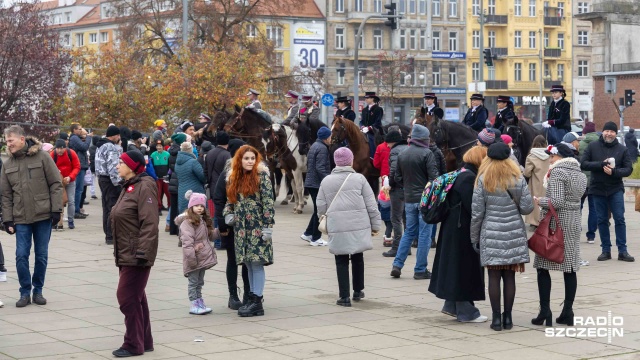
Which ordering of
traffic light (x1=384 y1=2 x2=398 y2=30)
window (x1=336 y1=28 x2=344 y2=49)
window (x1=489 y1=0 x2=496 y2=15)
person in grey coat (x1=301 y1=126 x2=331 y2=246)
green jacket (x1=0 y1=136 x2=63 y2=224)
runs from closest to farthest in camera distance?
green jacket (x1=0 y1=136 x2=63 y2=224), person in grey coat (x1=301 y1=126 x2=331 y2=246), traffic light (x1=384 y1=2 x2=398 y2=30), window (x1=336 y1=28 x2=344 y2=49), window (x1=489 y1=0 x2=496 y2=15)

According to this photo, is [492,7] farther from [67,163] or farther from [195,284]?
[195,284]

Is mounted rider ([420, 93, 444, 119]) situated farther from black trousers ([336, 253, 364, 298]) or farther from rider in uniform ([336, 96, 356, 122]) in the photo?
black trousers ([336, 253, 364, 298])

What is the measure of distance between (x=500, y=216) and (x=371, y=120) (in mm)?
12829

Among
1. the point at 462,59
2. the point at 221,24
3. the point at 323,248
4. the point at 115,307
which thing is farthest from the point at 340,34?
the point at 115,307

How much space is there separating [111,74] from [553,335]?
92.5 feet

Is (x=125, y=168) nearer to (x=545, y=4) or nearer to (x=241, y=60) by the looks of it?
(x=241, y=60)

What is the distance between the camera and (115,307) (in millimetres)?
12680

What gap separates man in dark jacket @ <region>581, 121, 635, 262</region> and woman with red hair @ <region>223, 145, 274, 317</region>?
→ 6222 millimetres

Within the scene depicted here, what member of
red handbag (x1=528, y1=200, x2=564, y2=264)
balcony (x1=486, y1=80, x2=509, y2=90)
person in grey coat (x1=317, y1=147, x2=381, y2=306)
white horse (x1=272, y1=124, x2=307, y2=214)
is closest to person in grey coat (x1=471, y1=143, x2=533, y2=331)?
red handbag (x1=528, y1=200, x2=564, y2=264)

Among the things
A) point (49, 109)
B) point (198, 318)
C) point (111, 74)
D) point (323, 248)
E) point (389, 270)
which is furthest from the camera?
point (49, 109)

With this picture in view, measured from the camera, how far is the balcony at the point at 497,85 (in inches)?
3814

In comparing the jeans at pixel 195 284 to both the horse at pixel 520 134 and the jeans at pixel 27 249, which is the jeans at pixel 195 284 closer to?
the jeans at pixel 27 249

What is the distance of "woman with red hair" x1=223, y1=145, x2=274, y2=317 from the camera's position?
11.9 metres

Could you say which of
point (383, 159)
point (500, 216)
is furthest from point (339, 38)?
point (500, 216)
